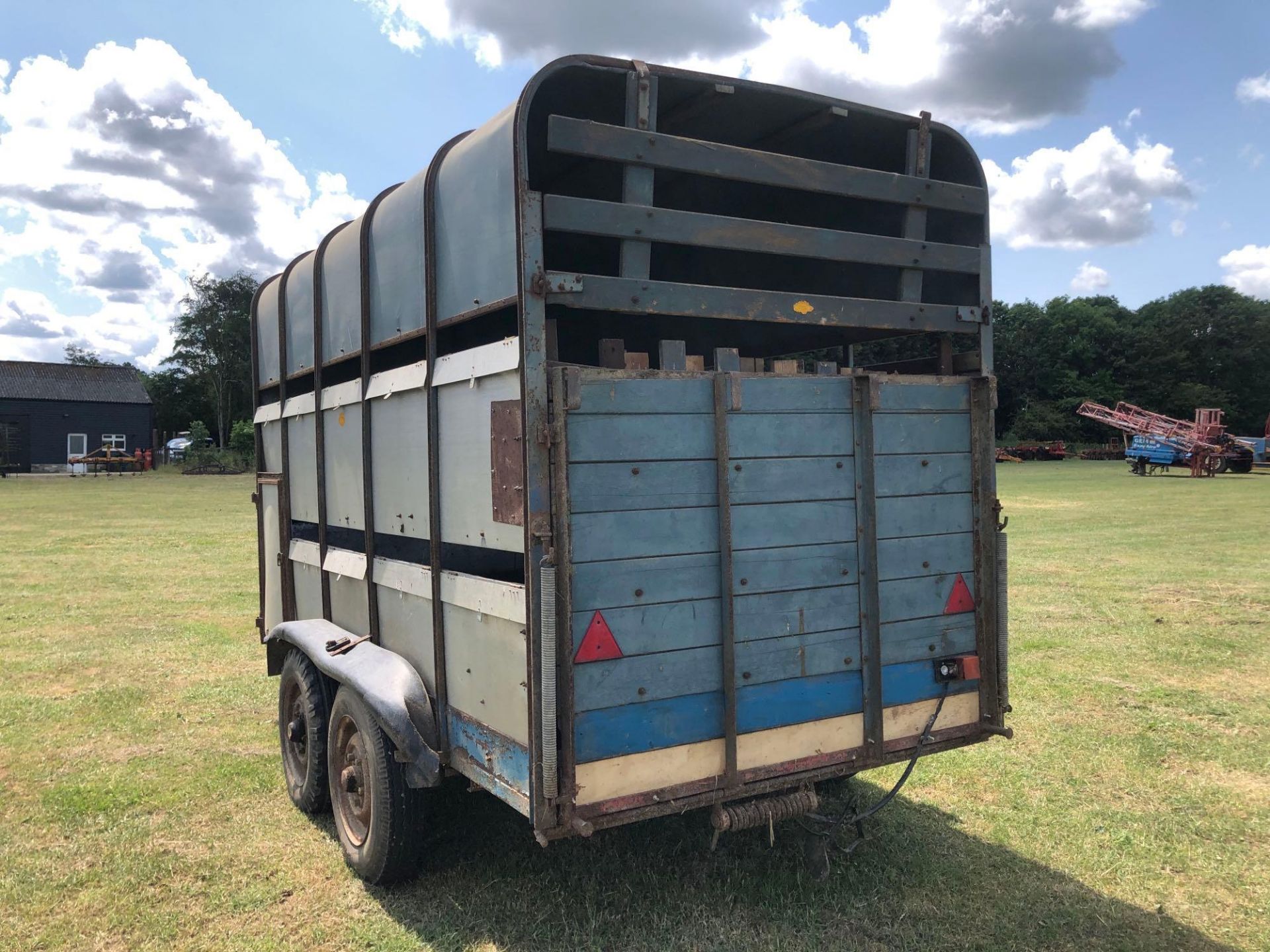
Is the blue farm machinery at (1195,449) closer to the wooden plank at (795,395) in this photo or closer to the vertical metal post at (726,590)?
the wooden plank at (795,395)

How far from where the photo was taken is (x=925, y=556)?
398 cm

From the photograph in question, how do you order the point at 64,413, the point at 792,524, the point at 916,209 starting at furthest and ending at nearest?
1. the point at 64,413
2. the point at 916,209
3. the point at 792,524

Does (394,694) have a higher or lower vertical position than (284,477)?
lower

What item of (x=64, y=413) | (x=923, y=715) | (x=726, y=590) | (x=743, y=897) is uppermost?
(x=64, y=413)

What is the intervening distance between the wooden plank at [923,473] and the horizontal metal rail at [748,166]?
1.13 meters

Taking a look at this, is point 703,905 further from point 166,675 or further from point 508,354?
point 166,675

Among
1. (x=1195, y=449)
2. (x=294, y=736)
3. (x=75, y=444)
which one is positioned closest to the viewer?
(x=294, y=736)

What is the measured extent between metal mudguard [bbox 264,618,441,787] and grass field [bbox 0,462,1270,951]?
680mm

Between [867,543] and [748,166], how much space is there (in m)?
1.62

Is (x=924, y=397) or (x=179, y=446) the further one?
(x=179, y=446)

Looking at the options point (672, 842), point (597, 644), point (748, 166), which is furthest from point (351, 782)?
point (748, 166)

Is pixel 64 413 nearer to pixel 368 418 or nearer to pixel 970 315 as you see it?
pixel 368 418

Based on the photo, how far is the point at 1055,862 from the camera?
171 inches

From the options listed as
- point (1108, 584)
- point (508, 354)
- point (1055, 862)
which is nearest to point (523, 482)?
point (508, 354)
